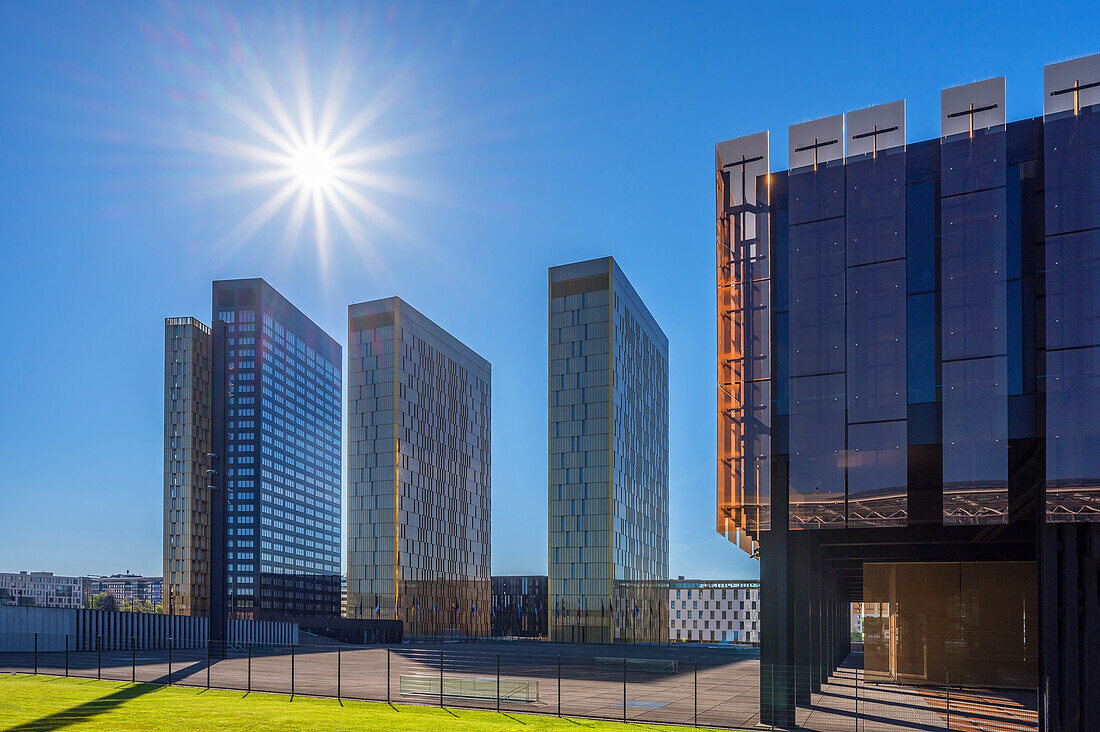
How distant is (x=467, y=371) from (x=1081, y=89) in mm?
136784

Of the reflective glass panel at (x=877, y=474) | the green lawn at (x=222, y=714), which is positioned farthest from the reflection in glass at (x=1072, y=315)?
the green lawn at (x=222, y=714)

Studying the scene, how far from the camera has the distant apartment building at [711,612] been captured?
140 metres

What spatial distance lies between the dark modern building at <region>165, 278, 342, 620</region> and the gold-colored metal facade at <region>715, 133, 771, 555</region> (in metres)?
119

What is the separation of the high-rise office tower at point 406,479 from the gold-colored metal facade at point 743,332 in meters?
100

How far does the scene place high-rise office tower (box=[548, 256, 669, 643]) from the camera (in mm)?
117312

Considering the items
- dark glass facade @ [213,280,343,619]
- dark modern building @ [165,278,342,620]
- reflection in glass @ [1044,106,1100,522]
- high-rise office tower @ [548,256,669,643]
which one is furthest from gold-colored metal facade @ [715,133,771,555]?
dark glass facade @ [213,280,343,619]

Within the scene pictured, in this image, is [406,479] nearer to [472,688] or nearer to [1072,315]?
[472,688]

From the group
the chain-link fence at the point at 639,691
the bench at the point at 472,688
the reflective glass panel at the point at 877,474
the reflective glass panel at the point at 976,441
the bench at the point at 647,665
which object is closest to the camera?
the reflective glass panel at the point at 976,441

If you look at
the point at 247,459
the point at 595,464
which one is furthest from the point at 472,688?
the point at 247,459

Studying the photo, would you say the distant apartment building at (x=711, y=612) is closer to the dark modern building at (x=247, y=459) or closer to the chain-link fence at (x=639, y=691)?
the dark modern building at (x=247, y=459)

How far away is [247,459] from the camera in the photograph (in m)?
182

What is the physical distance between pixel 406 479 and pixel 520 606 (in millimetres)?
36139

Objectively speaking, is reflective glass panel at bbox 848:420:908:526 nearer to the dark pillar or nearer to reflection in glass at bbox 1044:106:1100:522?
the dark pillar

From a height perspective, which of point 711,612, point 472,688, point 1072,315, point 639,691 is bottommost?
point 711,612
